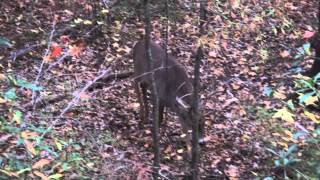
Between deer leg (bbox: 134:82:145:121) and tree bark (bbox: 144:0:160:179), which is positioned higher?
tree bark (bbox: 144:0:160:179)

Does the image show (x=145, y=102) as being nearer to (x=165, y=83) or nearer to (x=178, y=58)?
(x=165, y=83)

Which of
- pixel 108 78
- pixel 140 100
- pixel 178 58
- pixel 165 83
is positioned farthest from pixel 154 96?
pixel 178 58

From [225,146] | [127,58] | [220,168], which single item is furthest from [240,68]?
[220,168]

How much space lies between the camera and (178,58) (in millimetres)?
10227

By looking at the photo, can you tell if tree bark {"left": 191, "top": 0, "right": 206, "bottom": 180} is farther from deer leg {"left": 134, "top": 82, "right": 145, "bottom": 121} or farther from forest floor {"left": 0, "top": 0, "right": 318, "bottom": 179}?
deer leg {"left": 134, "top": 82, "right": 145, "bottom": 121}

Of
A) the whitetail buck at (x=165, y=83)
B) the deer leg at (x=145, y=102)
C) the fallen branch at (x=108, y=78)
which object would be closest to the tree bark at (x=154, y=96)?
the whitetail buck at (x=165, y=83)

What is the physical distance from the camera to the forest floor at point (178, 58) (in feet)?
20.4

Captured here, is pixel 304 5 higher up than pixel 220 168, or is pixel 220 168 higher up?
pixel 304 5

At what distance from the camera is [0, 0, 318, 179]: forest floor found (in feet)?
20.4

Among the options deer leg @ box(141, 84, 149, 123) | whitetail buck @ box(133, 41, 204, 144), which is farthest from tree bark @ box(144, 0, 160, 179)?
deer leg @ box(141, 84, 149, 123)

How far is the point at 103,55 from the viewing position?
1037 centimetres

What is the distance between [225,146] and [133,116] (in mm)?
1783

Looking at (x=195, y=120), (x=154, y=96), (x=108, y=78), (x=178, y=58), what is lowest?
(x=108, y=78)

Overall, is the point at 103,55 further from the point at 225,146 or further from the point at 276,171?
the point at 276,171
